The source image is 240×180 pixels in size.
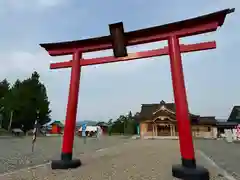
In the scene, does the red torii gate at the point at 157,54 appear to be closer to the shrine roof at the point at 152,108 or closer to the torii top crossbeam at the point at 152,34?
the torii top crossbeam at the point at 152,34

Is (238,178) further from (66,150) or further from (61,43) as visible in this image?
(61,43)

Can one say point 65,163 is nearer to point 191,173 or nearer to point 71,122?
point 71,122

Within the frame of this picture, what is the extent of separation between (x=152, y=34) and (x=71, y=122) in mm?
4505

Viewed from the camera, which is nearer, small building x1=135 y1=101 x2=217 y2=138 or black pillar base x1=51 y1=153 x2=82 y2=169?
black pillar base x1=51 y1=153 x2=82 y2=169

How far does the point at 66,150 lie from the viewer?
8.69 meters

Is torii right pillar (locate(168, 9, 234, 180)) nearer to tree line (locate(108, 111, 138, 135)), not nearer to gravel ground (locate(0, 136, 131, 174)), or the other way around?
gravel ground (locate(0, 136, 131, 174))

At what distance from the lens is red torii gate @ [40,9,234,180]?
7047 mm

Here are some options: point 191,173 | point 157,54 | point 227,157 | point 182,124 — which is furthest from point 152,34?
point 227,157

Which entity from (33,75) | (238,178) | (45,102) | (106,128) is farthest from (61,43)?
(106,128)

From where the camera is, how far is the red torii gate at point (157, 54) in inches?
277

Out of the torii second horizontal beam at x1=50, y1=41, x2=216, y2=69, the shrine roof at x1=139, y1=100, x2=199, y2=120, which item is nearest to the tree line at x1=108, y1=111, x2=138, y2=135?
the shrine roof at x1=139, y1=100, x2=199, y2=120

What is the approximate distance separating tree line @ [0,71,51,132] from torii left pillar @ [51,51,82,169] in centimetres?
3058

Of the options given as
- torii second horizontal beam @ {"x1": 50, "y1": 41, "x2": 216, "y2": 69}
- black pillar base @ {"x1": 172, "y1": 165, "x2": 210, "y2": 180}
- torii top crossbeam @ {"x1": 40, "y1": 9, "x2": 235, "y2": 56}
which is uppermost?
torii top crossbeam @ {"x1": 40, "y1": 9, "x2": 235, "y2": 56}

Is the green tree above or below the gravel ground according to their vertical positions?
above
